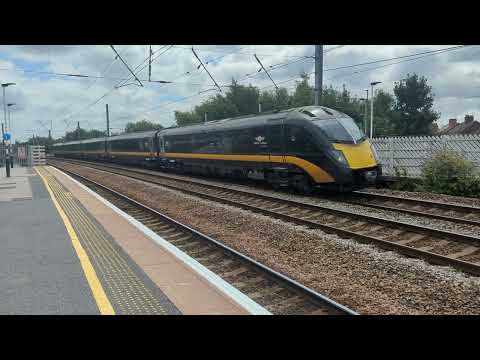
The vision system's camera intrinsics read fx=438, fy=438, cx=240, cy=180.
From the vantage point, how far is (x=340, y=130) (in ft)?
48.3

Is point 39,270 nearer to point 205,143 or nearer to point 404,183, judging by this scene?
point 404,183

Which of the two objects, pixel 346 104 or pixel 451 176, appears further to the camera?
pixel 346 104

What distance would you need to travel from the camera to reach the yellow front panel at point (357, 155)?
1416cm

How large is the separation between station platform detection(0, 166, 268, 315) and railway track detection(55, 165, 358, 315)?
0.70m

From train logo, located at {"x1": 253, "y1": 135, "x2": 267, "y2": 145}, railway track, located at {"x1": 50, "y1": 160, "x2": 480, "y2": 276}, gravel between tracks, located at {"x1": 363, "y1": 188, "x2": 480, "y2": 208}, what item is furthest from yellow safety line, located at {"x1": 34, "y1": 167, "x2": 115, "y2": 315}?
gravel between tracks, located at {"x1": 363, "y1": 188, "x2": 480, "y2": 208}

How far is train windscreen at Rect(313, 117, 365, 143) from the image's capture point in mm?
14500

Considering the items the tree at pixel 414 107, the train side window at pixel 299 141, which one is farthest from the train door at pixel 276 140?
the tree at pixel 414 107

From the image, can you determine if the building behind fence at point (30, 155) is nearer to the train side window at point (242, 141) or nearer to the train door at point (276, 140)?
the train side window at point (242, 141)

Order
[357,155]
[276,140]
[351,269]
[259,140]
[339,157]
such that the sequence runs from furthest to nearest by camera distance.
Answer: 1. [259,140]
2. [276,140]
3. [357,155]
4. [339,157]
5. [351,269]

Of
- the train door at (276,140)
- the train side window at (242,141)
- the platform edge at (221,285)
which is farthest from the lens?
the train side window at (242,141)

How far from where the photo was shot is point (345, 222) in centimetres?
1077

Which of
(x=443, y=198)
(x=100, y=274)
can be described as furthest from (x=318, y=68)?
(x=100, y=274)

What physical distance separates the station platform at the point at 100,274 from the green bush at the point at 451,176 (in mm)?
10886

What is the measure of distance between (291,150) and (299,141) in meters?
0.54
